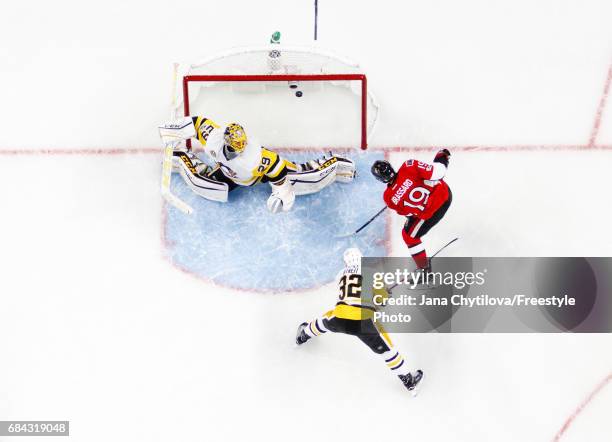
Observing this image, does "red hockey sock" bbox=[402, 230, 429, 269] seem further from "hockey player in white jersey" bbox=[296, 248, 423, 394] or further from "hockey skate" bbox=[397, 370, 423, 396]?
"hockey skate" bbox=[397, 370, 423, 396]

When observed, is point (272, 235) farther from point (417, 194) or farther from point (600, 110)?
point (600, 110)

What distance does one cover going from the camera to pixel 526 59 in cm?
684

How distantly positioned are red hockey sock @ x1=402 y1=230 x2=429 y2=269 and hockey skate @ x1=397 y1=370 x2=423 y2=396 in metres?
0.73

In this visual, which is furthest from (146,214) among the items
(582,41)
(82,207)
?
(582,41)

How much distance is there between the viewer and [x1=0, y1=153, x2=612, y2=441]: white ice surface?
606 centimetres

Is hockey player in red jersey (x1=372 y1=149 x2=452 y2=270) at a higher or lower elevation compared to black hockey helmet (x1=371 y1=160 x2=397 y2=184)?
lower

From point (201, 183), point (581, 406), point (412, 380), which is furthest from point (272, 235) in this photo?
point (581, 406)

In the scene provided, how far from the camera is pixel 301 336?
6.10 m

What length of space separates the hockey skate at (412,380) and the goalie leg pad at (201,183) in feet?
5.52

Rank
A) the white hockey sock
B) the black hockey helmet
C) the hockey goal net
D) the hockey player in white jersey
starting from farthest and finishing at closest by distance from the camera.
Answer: the hockey goal net, the white hockey sock, the black hockey helmet, the hockey player in white jersey

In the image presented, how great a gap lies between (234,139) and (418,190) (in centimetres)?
119

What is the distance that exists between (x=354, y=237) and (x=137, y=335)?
1587mm

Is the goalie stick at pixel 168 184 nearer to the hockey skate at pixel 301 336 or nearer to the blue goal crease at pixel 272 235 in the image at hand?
the blue goal crease at pixel 272 235

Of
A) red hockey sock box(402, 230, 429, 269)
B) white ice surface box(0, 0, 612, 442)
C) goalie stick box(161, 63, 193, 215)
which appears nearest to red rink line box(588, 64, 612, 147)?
white ice surface box(0, 0, 612, 442)
